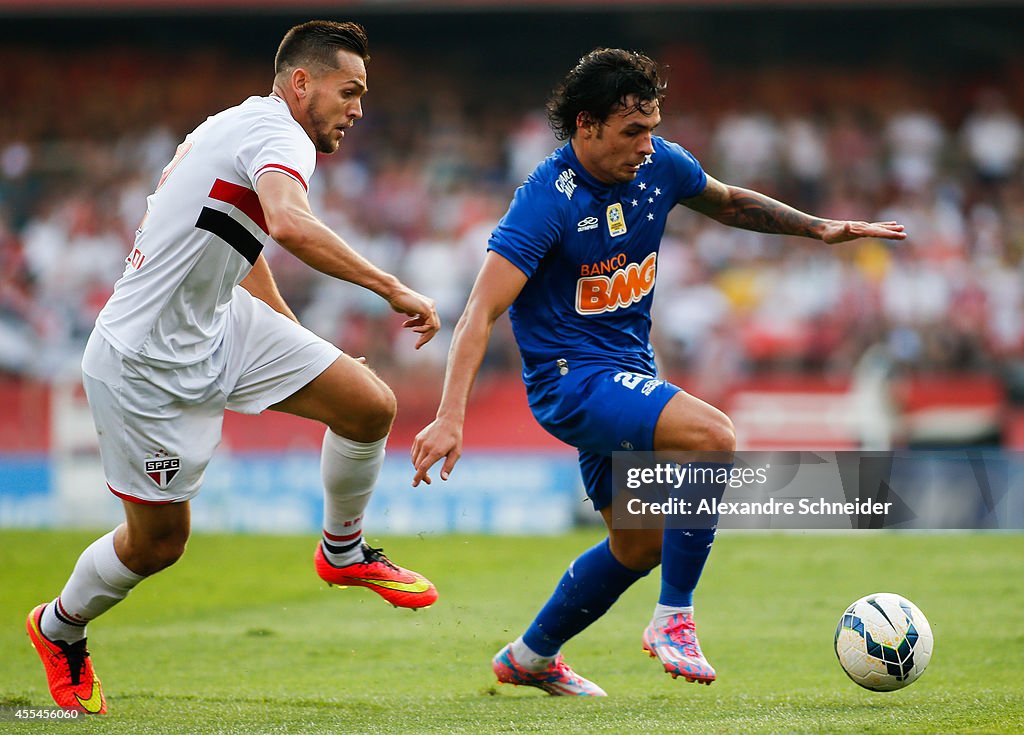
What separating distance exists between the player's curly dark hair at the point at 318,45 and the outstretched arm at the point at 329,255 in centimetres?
84

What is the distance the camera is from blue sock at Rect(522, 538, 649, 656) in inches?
243

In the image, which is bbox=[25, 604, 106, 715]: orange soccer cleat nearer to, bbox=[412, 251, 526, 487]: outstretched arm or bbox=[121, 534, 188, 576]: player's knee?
bbox=[121, 534, 188, 576]: player's knee

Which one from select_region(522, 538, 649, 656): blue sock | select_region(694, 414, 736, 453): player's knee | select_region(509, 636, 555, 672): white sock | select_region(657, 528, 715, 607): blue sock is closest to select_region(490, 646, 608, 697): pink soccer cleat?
select_region(509, 636, 555, 672): white sock

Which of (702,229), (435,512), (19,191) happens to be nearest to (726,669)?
(435,512)

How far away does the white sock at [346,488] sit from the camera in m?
6.08

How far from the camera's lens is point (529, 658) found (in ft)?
21.3

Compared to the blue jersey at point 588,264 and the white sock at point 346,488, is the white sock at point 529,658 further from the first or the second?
the blue jersey at point 588,264

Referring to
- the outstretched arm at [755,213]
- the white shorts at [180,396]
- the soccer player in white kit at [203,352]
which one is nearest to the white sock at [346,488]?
the soccer player in white kit at [203,352]

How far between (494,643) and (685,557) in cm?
290

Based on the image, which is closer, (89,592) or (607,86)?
(607,86)

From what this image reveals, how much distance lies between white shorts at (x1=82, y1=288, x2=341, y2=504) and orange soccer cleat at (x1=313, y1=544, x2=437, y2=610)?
0.83m

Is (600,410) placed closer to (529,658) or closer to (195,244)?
(529,658)

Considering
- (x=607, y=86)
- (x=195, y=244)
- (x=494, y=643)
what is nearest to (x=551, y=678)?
(x=494, y=643)

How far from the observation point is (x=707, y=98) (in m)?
21.2
